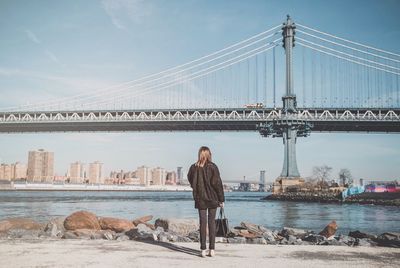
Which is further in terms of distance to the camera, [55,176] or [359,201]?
[55,176]

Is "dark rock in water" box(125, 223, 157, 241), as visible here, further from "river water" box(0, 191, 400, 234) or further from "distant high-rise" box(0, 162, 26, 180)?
"distant high-rise" box(0, 162, 26, 180)

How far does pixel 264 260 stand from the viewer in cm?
485

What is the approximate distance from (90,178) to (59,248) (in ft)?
567

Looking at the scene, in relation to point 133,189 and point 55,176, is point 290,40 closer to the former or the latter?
point 133,189

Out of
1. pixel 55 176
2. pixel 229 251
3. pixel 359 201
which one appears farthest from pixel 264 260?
pixel 55 176

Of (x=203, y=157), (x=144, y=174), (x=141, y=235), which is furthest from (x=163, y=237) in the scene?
(x=144, y=174)

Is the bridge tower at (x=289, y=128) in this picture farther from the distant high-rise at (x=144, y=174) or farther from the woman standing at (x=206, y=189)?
the distant high-rise at (x=144, y=174)

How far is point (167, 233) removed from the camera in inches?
298

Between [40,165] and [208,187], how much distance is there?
487ft

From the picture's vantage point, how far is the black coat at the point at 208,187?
5293 millimetres

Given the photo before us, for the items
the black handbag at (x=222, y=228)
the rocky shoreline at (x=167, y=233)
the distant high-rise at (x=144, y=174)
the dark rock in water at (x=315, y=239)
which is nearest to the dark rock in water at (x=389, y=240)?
the rocky shoreline at (x=167, y=233)

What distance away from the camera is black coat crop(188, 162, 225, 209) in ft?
17.4

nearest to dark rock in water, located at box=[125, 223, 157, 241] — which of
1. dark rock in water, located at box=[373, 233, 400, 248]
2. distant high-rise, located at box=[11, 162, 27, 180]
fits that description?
dark rock in water, located at box=[373, 233, 400, 248]

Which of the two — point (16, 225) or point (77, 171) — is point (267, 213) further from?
point (77, 171)
